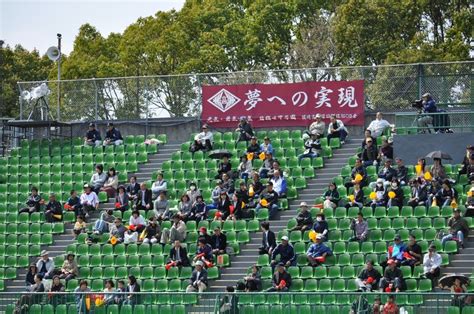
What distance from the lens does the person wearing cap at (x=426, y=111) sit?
37.9m

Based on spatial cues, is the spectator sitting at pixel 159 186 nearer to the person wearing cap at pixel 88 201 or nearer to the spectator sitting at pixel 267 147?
the person wearing cap at pixel 88 201

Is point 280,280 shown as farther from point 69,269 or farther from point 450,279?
point 69,269

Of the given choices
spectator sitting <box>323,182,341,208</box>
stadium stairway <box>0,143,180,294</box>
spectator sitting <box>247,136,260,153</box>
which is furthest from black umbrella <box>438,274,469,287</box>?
stadium stairway <box>0,143,180,294</box>

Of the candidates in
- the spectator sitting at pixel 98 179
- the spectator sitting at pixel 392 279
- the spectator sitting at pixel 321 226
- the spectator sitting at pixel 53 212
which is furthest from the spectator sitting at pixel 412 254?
the spectator sitting at pixel 53 212

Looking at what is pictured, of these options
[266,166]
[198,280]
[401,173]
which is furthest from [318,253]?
[266,166]

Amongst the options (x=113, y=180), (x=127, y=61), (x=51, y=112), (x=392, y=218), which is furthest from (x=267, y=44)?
(x=392, y=218)

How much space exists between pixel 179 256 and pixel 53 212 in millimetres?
5519

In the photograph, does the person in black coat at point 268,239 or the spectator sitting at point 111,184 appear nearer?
the person in black coat at point 268,239

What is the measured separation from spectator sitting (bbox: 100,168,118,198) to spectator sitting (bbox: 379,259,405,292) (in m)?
10.3

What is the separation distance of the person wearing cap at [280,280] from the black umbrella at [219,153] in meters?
7.25

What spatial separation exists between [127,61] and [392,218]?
114ft

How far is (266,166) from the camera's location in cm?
3800

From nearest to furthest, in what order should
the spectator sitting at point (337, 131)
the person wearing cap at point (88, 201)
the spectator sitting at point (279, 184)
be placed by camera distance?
1. the spectator sitting at point (279, 184)
2. the person wearing cap at point (88, 201)
3. the spectator sitting at point (337, 131)

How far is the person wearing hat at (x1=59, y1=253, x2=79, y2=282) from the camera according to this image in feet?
117
